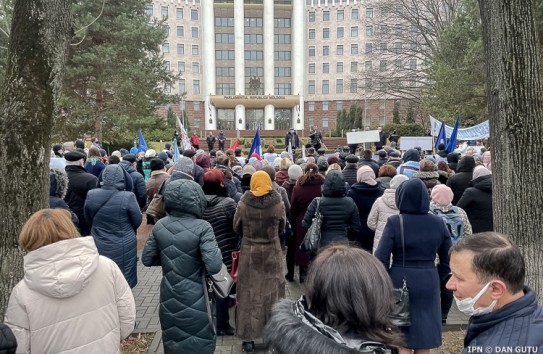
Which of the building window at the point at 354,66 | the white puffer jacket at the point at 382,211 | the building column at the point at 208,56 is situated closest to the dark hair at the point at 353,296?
the white puffer jacket at the point at 382,211

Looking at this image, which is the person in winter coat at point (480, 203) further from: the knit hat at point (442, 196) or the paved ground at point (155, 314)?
the paved ground at point (155, 314)

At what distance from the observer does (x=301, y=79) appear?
5850cm

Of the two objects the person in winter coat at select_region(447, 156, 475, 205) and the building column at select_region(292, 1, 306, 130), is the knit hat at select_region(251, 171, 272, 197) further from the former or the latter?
the building column at select_region(292, 1, 306, 130)

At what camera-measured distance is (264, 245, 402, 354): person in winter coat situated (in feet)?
5.15

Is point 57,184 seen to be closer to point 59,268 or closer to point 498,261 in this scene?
point 59,268

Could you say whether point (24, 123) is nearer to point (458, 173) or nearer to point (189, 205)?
point (189, 205)

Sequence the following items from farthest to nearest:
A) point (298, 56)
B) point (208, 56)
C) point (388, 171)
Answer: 1. point (298, 56)
2. point (208, 56)
3. point (388, 171)

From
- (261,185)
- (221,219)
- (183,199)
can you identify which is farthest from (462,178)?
(183,199)

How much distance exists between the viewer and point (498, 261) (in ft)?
5.96

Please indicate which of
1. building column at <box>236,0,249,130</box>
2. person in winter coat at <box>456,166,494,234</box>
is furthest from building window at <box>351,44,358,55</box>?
person in winter coat at <box>456,166,494,234</box>

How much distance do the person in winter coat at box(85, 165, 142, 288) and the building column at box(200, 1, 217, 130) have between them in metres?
53.5

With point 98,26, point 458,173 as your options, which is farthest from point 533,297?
point 98,26

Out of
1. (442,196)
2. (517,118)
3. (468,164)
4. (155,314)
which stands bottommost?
(155,314)

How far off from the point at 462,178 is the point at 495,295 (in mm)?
5512
